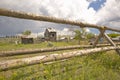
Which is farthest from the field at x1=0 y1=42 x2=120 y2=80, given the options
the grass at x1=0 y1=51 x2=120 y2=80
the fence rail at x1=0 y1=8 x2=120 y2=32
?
the fence rail at x1=0 y1=8 x2=120 y2=32

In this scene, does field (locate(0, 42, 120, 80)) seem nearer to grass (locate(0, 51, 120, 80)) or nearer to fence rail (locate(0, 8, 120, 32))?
grass (locate(0, 51, 120, 80))

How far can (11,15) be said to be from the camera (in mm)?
2322

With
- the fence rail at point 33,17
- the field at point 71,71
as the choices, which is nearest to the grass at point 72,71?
the field at point 71,71

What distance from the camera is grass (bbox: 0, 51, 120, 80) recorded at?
2193mm

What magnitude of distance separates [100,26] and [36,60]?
292 centimetres

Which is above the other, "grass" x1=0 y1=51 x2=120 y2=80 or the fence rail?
the fence rail

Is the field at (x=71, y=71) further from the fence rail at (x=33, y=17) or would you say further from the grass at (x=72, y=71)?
the fence rail at (x=33, y=17)

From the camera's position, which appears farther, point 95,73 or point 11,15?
point 95,73

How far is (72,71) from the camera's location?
2732 mm

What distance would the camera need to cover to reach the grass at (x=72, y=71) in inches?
86.4

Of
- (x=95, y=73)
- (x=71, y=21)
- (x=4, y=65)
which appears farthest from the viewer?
(x=71, y=21)

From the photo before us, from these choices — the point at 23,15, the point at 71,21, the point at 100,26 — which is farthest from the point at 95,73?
the point at 100,26

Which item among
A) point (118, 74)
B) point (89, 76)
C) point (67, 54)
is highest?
point (67, 54)

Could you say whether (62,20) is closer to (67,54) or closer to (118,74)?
(67,54)
